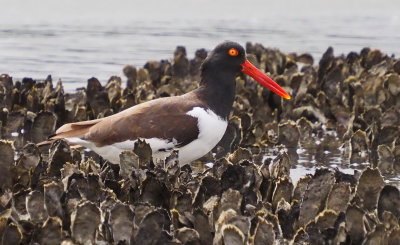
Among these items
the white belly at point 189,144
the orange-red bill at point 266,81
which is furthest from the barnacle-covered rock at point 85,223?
the orange-red bill at point 266,81

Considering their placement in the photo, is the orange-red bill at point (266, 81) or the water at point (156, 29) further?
the water at point (156, 29)

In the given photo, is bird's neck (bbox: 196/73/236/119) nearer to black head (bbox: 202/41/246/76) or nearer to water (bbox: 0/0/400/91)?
black head (bbox: 202/41/246/76)

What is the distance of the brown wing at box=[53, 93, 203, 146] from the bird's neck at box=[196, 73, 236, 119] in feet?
1.06

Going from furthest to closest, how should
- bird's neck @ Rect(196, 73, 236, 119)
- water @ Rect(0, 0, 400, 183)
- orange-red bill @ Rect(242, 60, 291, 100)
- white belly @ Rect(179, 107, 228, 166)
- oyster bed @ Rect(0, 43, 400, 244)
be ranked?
water @ Rect(0, 0, 400, 183), orange-red bill @ Rect(242, 60, 291, 100), bird's neck @ Rect(196, 73, 236, 119), white belly @ Rect(179, 107, 228, 166), oyster bed @ Rect(0, 43, 400, 244)

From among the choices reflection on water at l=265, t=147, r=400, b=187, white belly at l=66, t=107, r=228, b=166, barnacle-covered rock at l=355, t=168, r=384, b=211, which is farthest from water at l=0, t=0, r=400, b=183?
barnacle-covered rock at l=355, t=168, r=384, b=211

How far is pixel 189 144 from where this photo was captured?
873 cm

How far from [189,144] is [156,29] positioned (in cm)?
1453

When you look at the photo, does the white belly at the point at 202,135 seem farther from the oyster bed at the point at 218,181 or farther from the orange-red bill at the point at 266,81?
the orange-red bill at the point at 266,81

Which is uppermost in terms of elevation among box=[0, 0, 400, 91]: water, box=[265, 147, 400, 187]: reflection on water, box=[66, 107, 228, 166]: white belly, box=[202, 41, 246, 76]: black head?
box=[202, 41, 246, 76]: black head

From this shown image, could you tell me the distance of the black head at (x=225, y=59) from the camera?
9570 mm

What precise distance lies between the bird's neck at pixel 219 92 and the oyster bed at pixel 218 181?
0.66m

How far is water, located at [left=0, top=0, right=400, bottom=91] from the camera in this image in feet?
59.7

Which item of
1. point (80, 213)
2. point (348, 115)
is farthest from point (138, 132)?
point (348, 115)

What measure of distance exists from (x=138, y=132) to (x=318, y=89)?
5.74 m
